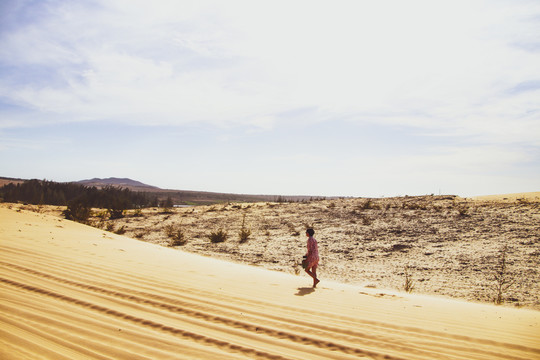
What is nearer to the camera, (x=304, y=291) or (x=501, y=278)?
(x=304, y=291)

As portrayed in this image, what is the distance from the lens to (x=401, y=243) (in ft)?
37.3

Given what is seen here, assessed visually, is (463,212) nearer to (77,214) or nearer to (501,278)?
(501,278)

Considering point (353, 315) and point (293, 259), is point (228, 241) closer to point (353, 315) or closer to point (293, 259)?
point (293, 259)

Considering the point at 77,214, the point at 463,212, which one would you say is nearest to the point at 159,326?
the point at 463,212

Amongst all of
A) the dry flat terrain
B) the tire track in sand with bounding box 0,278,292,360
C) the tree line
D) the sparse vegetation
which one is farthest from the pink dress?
the tree line

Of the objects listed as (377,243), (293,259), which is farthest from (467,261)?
(293,259)

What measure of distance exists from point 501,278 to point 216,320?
716 cm

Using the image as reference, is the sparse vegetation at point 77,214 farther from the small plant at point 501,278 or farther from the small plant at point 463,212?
the small plant at point 463,212

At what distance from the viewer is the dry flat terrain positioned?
773 cm

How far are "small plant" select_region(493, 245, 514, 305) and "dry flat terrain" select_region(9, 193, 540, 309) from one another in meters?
0.07

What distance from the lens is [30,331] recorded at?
9.77 ft

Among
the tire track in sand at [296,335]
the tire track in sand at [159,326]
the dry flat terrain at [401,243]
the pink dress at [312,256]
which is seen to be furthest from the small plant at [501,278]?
the tire track in sand at [159,326]

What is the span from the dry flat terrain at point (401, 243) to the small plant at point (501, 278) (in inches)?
2.8

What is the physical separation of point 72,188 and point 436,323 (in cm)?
3547
